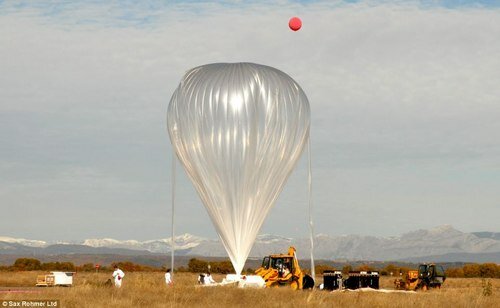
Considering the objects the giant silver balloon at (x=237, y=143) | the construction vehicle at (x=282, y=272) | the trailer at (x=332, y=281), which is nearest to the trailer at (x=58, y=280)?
the construction vehicle at (x=282, y=272)

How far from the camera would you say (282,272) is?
4800 centimetres

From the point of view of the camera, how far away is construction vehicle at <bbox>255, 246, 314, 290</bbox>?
47.5 m

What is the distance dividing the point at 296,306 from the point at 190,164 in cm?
1194

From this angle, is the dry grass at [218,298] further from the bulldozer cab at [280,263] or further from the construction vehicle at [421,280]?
the construction vehicle at [421,280]

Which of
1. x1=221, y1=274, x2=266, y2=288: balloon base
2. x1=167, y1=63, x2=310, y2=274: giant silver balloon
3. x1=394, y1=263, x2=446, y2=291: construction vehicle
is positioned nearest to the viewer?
x1=167, y1=63, x2=310, y2=274: giant silver balloon

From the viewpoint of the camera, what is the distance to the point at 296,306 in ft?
110

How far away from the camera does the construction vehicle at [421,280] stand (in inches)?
2176

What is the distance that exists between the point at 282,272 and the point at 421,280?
1265cm

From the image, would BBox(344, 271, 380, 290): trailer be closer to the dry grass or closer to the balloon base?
the balloon base

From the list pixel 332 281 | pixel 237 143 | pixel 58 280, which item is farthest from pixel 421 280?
pixel 58 280

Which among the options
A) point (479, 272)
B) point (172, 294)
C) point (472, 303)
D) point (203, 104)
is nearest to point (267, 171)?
point (203, 104)

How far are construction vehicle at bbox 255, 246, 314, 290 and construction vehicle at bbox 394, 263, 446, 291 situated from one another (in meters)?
9.92

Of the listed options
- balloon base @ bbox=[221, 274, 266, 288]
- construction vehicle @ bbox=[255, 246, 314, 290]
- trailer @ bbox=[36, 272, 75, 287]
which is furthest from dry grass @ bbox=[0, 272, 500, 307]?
trailer @ bbox=[36, 272, 75, 287]

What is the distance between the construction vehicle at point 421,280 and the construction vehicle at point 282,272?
32.5ft
